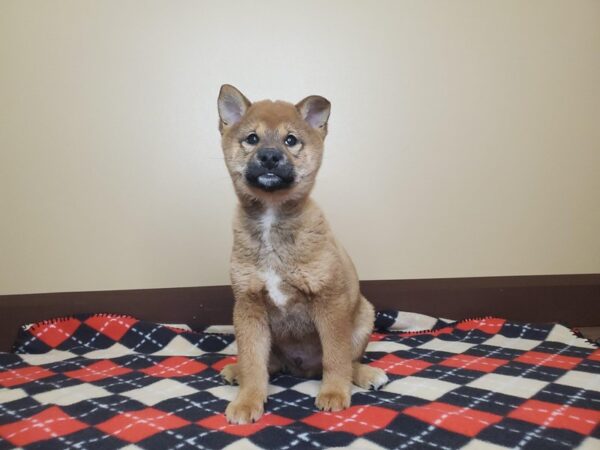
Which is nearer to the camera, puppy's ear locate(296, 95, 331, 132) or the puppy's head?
A: the puppy's head

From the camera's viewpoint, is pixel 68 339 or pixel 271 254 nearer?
pixel 271 254

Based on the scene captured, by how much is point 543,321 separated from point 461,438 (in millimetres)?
1719

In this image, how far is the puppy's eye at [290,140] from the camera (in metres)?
1.63

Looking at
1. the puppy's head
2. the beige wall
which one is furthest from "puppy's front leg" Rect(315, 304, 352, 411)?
the beige wall

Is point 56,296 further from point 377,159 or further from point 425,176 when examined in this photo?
point 425,176

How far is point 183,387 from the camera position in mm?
1751

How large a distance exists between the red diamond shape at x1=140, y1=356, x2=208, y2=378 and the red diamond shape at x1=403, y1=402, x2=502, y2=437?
97 centimetres

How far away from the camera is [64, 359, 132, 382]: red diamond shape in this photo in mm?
1870

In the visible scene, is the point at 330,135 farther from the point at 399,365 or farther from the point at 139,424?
the point at 139,424

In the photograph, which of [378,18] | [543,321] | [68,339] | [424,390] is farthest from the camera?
[543,321]

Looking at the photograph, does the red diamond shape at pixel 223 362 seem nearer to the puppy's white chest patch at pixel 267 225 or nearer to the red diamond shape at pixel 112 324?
the red diamond shape at pixel 112 324

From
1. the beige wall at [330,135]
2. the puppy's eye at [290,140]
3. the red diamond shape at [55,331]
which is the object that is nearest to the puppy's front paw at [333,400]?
the puppy's eye at [290,140]

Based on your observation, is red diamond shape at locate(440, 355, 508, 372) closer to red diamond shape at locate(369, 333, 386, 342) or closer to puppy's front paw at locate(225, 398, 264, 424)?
red diamond shape at locate(369, 333, 386, 342)

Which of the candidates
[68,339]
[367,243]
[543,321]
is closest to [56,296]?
[68,339]
